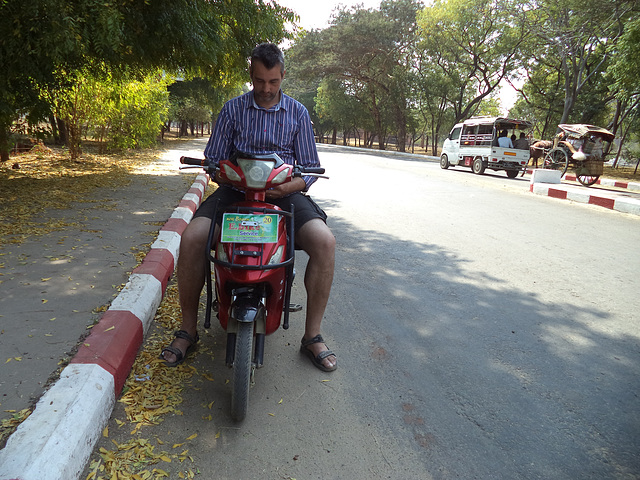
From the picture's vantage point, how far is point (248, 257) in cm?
217

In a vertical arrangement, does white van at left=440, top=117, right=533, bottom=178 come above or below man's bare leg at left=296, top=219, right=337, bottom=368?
above

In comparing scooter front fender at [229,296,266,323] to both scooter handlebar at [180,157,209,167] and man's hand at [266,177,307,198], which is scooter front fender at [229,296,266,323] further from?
scooter handlebar at [180,157,209,167]

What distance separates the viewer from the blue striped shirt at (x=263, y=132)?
2719mm

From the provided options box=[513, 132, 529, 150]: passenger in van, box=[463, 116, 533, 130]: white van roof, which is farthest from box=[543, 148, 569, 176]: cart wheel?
box=[463, 116, 533, 130]: white van roof

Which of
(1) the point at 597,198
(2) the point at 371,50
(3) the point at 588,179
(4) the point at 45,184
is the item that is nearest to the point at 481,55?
(2) the point at 371,50

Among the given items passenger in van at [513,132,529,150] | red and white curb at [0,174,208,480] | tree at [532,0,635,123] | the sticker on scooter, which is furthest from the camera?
passenger in van at [513,132,529,150]

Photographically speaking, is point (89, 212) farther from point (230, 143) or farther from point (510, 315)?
point (510, 315)

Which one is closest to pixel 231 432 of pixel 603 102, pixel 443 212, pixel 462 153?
pixel 443 212

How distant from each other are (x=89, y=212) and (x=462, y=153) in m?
15.9

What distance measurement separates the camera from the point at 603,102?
25047 millimetres

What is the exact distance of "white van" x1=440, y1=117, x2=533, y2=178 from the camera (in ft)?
54.3

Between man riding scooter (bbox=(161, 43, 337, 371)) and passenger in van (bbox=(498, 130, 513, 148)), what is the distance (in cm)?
1577

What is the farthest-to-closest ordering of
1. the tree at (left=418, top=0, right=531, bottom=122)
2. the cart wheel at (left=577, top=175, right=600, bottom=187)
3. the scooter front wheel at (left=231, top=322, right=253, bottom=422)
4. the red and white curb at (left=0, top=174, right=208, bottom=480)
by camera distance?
the tree at (left=418, top=0, right=531, bottom=122) → the cart wheel at (left=577, top=175, right=600, bottom=187) → the scooter front wheel at (left=231, top=322, right=253, bottom=422) → the red and white curb at (left=0, top=174, right=208, bottom=480)

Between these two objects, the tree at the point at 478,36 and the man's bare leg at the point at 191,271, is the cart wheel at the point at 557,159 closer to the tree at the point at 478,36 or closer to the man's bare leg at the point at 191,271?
the tree at the point at 478,36
